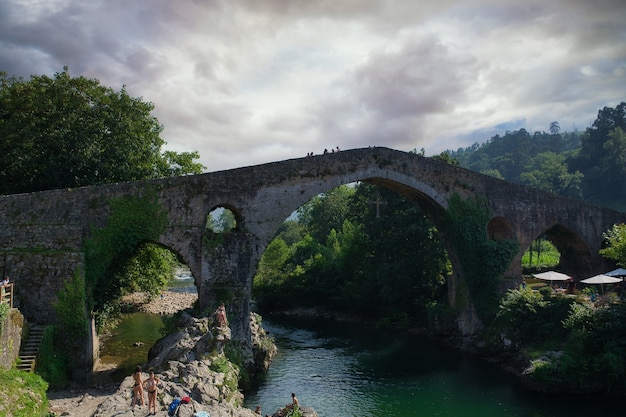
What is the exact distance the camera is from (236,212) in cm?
2116

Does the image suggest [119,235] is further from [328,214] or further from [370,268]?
[328,214]

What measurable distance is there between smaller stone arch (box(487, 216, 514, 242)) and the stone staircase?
816 inches

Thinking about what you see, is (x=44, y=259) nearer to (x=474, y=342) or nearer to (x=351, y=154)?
(x=351, y=154)

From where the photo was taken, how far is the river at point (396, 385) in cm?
1791

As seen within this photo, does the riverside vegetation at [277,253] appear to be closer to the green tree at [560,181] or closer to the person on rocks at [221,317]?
the person on rocks at [221,317]

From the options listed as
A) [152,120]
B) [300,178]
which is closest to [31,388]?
[300,178]

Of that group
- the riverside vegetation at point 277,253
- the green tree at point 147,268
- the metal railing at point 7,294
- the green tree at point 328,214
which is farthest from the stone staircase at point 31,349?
the green tree at point 328,214

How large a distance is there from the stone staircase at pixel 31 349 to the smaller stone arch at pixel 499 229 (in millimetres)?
20733

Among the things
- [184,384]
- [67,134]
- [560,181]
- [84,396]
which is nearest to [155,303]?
[67,134]

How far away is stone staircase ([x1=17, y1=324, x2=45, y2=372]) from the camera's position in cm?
1567

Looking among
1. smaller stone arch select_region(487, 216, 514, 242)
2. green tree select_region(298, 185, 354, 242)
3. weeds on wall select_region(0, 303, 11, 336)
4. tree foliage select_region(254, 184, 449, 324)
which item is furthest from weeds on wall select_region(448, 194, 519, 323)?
green tree select_region(298, 185, 354, 242)

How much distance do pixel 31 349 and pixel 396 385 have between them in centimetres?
1280

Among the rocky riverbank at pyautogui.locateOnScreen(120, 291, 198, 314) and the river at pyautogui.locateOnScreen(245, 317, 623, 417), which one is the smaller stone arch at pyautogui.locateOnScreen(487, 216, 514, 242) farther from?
the rocky riverbank at pyautogui.locateOnScreen(120, 291, 198, 314)

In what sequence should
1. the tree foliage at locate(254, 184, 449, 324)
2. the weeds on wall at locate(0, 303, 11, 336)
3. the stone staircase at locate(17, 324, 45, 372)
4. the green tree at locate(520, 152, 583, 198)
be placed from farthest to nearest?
1. the green tree at locate(520, 152, 583, 198)
2. the tree foliage at locate(254, 184, 449, 324)
3. the stone staircase at locate(17, 324, 45, 372)
4. the weeds on wall at locate(0, 303, 11, 336)
